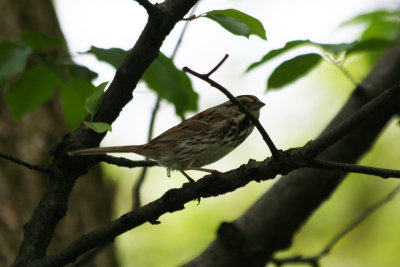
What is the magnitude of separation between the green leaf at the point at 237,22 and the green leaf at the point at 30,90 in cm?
107

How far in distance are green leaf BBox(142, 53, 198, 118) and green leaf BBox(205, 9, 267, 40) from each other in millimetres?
580

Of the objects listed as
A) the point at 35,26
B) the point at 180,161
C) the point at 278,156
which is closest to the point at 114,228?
the point at 278,156

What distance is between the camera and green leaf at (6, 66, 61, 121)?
289 centimetres

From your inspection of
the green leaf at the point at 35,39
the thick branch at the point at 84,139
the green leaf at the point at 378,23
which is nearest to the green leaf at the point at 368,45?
the thick branch at the point at 84,139

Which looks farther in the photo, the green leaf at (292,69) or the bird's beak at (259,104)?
the bird's beak at (259,104)

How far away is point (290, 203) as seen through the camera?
3.83 meters

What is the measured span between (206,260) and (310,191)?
861mm

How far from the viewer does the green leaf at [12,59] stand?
2594 millimetres

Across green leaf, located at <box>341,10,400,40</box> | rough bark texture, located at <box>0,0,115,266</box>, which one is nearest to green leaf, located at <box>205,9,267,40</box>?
green leaf, located at <box>341,10,400,40</box>

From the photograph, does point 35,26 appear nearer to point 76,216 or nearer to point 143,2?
point 76,216

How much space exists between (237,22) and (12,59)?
115cm

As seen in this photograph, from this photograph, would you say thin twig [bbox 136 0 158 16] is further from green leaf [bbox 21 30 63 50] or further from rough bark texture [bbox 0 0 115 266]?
rough bark texture [bbox 0 0 115 266]

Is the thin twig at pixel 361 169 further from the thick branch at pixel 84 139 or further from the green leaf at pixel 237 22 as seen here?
the thick branch at pixel 84 139

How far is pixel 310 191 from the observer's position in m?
3.85
